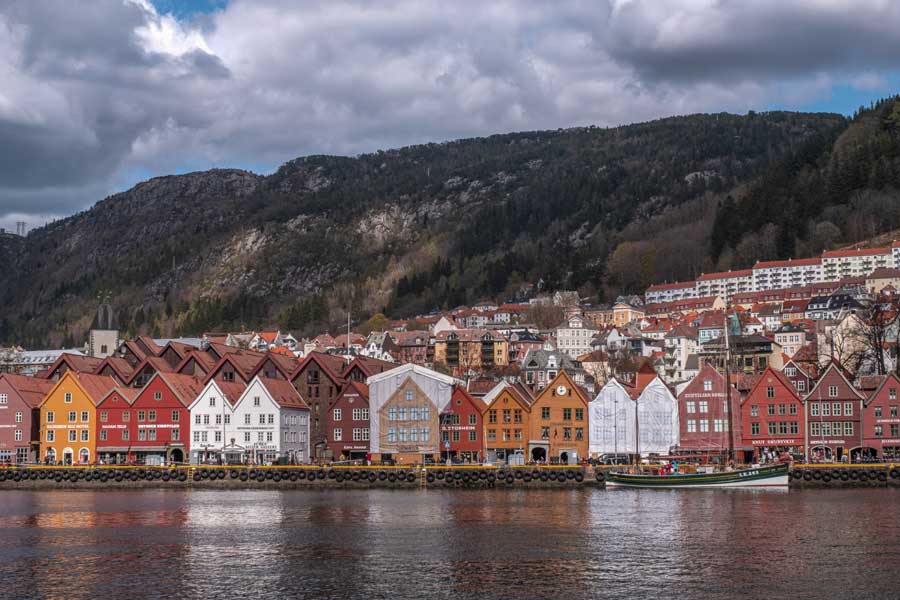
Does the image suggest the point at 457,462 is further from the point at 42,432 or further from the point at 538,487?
the point at 42,432

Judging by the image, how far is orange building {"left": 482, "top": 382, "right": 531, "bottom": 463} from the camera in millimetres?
121688

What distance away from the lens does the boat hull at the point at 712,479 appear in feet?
324

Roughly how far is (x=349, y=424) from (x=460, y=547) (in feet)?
220

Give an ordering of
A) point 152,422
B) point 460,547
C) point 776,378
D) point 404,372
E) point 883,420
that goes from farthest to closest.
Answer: point 152,422 < point 404,372 < point 776,378 < point 883,420 < point 460,547

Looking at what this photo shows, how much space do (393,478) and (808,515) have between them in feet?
145

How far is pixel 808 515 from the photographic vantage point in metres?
75.1

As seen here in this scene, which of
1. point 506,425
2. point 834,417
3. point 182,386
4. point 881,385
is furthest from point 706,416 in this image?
point 182,386

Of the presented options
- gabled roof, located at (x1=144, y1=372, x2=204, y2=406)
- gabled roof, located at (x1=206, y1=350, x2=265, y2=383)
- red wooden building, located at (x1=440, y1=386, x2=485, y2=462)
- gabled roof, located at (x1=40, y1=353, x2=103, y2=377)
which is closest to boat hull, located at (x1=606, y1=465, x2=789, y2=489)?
red wooden building, located at (x1=440, y1=386, x2=485, y2=462)

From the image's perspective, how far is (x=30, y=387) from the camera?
131 meters

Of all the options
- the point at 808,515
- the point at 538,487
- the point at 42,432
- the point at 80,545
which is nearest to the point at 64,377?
the point at 42,432

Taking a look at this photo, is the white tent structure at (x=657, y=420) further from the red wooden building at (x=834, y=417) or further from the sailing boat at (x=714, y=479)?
the sailing boat at (x=714, y=479)

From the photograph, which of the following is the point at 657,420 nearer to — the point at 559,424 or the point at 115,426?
the point at 559,424

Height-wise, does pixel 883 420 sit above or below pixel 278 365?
below

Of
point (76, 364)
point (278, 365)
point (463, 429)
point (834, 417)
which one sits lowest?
point (463, 429)
